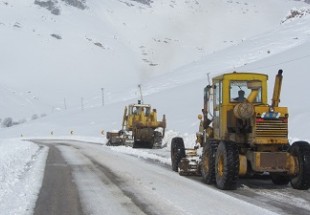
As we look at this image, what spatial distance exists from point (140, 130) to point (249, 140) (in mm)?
18641

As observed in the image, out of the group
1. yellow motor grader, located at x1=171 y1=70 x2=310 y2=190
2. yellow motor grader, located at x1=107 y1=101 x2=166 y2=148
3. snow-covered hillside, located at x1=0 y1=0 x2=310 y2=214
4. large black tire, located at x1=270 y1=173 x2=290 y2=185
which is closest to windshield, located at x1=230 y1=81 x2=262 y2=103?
yellow motor grader, located at x1=171 y1=70 x2=310 y2=190

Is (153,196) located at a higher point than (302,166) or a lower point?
lower

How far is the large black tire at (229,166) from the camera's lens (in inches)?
483

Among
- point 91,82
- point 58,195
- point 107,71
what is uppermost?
point 107,71

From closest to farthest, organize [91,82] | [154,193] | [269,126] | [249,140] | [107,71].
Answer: [154,193] < [269,126] < [249,140] < [91,82] < [107,71]

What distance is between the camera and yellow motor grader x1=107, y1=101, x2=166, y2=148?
102 ft

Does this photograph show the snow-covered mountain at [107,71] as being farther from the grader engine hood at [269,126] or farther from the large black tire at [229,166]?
the large black tire at [229,166]

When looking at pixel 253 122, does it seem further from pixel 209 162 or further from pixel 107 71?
pixel 107 71

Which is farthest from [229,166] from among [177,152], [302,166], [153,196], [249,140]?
[177,152]

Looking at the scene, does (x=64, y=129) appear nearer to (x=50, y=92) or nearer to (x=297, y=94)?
(x=297, y=94)

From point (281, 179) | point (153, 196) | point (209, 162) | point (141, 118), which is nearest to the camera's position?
point (153, 196)

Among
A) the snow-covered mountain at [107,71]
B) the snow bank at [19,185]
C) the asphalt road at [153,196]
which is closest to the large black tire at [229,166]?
the asphalt road at [153,196]

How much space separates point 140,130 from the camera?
31.2 meters

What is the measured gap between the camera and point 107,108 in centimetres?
7612
